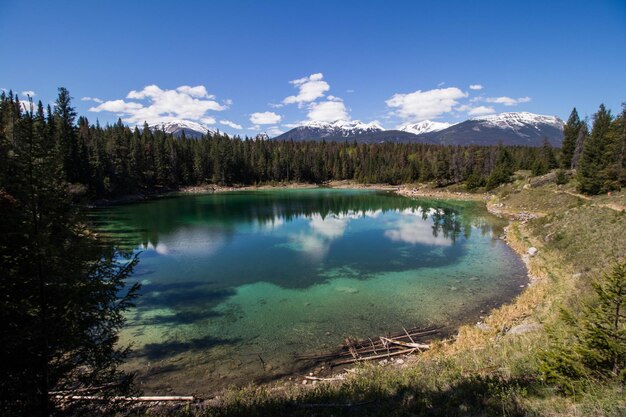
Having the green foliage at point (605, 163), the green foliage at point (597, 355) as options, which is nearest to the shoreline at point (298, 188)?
the green foliage at point (605, 163)

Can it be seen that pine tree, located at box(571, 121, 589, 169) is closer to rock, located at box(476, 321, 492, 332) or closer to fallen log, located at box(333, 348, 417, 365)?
rock, located at box(476, 321, 492, 332)

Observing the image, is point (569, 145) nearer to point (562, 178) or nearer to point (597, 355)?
point (562, 178)

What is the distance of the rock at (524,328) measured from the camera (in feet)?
47.7

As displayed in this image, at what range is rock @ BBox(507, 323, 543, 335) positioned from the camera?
572 inches

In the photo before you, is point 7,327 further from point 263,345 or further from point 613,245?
point 613,245

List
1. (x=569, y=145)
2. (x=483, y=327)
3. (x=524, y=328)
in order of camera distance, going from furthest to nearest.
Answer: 1. (x=569, y=145)
2. (x=483, y=327)
3. (x=524, y=328)

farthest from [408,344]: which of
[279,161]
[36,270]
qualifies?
[279,161]

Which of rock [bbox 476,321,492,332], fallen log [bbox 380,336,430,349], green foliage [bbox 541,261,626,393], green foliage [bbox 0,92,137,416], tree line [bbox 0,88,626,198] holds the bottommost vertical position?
fallen log [bbox 380,336,430,349]

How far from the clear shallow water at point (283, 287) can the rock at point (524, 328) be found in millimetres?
4082

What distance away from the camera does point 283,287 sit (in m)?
25.3

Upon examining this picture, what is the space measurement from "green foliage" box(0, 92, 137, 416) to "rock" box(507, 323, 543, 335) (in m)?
16.3

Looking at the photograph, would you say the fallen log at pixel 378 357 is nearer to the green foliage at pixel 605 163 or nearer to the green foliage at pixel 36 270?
the green foliage at pixel 36 270

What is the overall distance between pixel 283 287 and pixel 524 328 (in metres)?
15.9

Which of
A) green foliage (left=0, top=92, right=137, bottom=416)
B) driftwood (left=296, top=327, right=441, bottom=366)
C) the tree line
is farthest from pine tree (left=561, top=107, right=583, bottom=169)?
green foliage (left=0, top=92, right=137, bottom=416)
